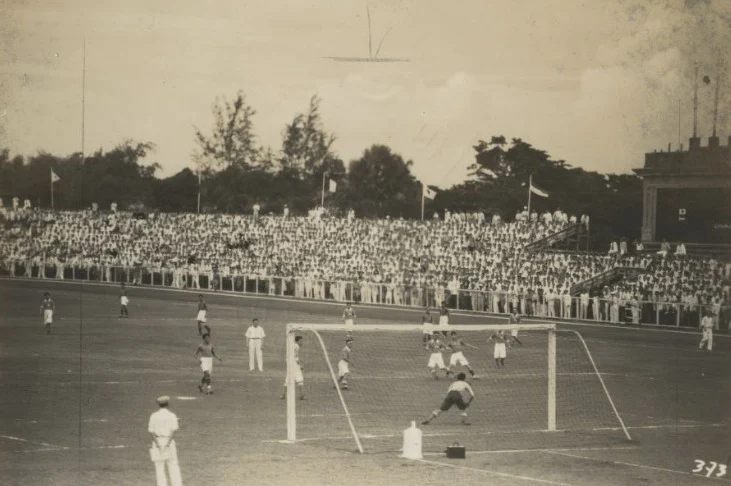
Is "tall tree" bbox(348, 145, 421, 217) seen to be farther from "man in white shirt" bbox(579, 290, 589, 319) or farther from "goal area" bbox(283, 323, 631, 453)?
"goal area" bbox(283, 323, 631, 453)

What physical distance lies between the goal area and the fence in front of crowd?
698 cm

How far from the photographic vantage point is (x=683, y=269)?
5175cm

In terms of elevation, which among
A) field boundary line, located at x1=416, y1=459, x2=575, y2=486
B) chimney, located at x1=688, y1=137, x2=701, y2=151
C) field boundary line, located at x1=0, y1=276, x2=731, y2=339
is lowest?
→ field boundary line, located at x1=416, y1=459, x2=575, y2=486

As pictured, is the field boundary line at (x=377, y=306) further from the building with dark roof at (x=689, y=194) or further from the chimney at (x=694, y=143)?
the chimney at (x=694, y=143)

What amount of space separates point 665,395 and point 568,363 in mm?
8782

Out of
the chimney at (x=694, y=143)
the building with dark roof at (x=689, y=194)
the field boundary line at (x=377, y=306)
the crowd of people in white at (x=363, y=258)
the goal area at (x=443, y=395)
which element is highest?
the chimney at (x=694, y=143)

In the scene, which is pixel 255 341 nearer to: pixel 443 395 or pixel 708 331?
pixel 443 395

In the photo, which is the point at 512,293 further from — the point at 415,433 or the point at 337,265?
the point at 415,433

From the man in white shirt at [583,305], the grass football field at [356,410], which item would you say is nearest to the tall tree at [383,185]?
the grass football field at [356,410]

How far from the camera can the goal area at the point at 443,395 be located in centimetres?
2617

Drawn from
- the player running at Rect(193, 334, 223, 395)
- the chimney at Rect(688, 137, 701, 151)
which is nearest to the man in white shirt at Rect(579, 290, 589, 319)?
the chimney at Rect(688, 137, 701, 151)

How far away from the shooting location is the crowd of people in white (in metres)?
54.3

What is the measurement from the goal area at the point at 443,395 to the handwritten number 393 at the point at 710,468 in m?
3.30

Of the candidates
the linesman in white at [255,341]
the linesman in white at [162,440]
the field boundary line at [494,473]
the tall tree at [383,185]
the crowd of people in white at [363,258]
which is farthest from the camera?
the tall tree at [383,185]
